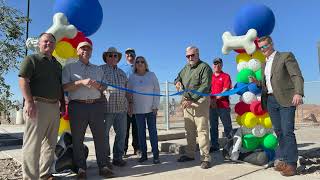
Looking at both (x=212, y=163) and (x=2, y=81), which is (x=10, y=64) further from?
(x=212, y=163)

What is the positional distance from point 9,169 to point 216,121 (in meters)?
3.73

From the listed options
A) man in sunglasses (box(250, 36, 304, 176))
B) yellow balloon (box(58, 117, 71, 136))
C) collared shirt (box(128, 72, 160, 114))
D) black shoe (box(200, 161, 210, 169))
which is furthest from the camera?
collared shirt (box(128, 72, 160, 114))

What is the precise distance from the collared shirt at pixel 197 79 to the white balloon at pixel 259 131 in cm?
95

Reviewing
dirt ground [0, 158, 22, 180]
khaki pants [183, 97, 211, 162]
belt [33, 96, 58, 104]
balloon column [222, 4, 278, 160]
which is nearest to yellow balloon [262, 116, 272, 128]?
balloon column [222, 4, 278, 160]

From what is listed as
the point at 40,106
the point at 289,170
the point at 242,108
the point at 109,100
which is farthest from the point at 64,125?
the point at 289,170

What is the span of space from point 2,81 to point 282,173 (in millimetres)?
4388

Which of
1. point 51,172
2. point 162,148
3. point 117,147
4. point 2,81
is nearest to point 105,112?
point 117,147

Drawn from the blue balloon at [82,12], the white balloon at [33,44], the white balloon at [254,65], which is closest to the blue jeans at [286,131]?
the white balloon at [254,65]

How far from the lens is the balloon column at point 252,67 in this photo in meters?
5.99

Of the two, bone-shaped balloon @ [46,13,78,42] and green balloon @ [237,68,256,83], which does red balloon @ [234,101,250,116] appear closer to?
green balloon @ [237,68,256,83]

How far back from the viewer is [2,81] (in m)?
6.23

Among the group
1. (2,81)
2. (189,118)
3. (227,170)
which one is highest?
(2,81)

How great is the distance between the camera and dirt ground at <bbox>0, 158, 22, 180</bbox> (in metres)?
5.61

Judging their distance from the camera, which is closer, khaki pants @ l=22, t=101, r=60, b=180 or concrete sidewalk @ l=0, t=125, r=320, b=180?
khaki pants @ l=22, t=101, r=60, b=180
